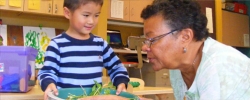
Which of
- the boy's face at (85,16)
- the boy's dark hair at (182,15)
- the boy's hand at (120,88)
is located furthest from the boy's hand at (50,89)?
the boy's dark hair at (182,15)

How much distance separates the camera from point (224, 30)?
13.8ft

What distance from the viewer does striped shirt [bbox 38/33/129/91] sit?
1160 millimetres

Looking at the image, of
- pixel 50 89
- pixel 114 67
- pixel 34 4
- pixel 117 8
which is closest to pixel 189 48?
pixel 114 67

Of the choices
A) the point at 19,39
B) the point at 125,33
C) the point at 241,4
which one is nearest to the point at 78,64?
the point at 19,39

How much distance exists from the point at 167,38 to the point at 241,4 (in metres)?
3.98

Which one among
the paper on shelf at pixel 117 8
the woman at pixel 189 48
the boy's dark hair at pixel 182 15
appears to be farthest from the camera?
the paper on shelf at pixel 117 8

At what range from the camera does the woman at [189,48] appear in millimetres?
877

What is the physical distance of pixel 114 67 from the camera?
129 cm

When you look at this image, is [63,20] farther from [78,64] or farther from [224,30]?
[224,30]

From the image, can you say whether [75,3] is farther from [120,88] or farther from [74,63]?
[120,88]

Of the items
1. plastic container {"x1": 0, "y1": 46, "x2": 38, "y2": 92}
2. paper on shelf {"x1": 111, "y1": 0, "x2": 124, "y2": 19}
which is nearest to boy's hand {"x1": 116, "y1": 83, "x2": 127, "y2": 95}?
plastic container {"x1": 0, "y1": 46, "x2": 38, "y2": 92}

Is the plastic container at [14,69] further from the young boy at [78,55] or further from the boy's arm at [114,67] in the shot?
the boy's arm at [114,67]

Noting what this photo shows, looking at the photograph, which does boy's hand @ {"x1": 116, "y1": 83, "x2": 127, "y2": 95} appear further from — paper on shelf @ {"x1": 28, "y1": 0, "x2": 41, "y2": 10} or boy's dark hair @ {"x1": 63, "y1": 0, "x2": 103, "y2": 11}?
paper on shelf @ {"x1": 28, "y1": 0, "x2": 41, "y2": 10}

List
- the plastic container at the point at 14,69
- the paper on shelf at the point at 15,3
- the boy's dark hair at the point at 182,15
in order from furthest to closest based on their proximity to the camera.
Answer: the paper on shelf at the point at 15,3 < the plastic container at the point at 14,69 < the boy's dark hair at the point at 182,15
